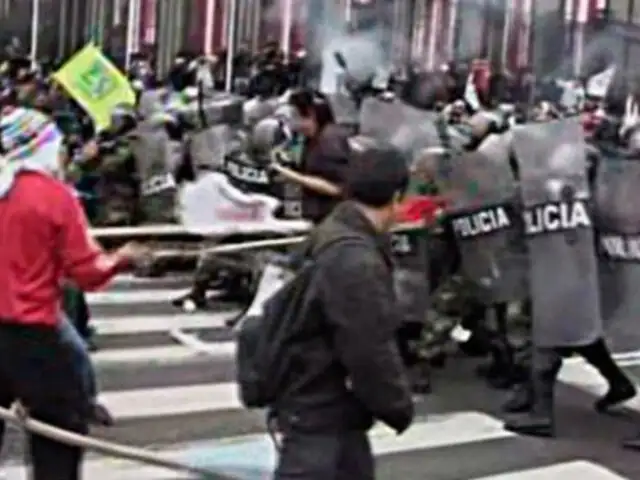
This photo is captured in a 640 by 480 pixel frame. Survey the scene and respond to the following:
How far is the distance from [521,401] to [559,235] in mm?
1005

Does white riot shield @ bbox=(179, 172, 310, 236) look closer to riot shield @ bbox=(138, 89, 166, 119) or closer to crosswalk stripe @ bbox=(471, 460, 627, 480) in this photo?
riot shield @ bbox=(138, 89, 166, 119)

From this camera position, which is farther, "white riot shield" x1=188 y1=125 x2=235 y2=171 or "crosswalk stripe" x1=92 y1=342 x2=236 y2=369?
"white riot shield" x1=188 y1=125 x2=235 y2=171

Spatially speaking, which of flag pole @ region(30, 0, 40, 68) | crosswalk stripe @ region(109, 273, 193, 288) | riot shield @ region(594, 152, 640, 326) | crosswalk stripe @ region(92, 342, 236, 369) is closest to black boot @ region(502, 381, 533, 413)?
riot shield @ region(594, 152, 640, 326)

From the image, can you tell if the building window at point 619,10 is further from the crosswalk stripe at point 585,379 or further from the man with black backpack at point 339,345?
the man with black backpack at point 339,345

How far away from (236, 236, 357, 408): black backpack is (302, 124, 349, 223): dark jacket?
3.33 meters

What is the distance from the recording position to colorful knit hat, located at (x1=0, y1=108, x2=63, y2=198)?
222 inches

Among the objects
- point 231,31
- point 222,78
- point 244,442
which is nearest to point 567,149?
point 244,442

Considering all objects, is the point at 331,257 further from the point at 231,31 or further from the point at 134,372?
the point at 231,31

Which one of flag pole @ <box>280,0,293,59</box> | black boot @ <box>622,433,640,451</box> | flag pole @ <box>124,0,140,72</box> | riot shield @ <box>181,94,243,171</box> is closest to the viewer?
black boot @ <box>622,433,640,451</box>

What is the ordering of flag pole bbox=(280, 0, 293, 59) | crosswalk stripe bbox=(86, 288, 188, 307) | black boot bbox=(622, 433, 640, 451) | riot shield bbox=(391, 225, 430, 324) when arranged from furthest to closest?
flag pole bbox=(280, 0, 293, 59), crosswalk stripe bbox=(86, 288, 188, 307), riot shield bbox=(391, 225, 430, 324), black boot bbox=(622, 433, 640, 451)

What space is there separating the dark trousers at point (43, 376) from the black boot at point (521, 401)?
3.45 meters

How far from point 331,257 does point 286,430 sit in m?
0.54

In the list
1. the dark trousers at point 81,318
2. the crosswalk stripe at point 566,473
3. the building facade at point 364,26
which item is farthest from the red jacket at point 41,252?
the building facade at point 364,26

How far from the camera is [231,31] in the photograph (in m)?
26.2
